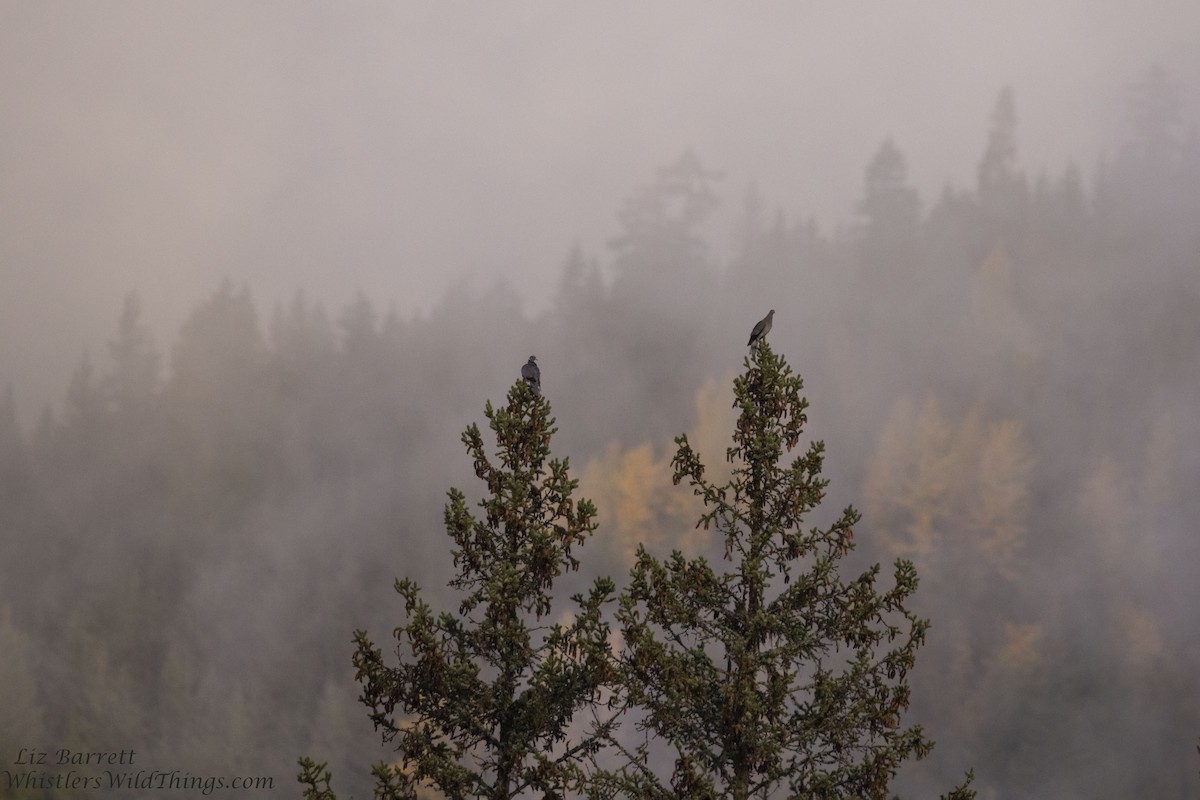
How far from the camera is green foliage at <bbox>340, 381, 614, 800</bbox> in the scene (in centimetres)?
1515

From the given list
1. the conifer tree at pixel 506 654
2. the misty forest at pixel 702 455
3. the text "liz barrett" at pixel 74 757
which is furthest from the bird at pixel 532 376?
the text "liz barrett" at pixel 74 757

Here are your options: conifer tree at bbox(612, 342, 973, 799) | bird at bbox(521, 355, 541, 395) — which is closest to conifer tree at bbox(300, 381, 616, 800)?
bird at bbox(521, 355, 541, 395)

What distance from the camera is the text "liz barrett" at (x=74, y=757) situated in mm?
104812

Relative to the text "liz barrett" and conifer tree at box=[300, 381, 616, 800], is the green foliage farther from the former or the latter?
the text "liz barrett"

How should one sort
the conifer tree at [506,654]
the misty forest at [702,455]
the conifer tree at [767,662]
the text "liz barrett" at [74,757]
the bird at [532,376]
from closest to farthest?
the conifer tree at [767,662] < the conifer tree at [506,654] < the bird at [532,376] < the misty forest at [702,455] < the text "liz barrett" at [74,757]

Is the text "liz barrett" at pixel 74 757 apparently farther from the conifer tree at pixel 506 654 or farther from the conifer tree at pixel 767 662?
the conifer tree at pixel 767 662

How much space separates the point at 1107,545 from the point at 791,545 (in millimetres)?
88007

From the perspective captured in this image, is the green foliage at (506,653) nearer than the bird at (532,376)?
Yes

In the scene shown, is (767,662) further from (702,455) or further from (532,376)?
(702,455)

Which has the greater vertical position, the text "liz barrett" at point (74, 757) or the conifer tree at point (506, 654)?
the text "liz barrett" at point (74, 757)

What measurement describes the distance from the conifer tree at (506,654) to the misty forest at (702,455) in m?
68.0

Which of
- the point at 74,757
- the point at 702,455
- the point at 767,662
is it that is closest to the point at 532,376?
the point at 767,662

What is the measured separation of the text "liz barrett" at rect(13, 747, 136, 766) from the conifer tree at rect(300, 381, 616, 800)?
101944mm

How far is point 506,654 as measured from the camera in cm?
1570
